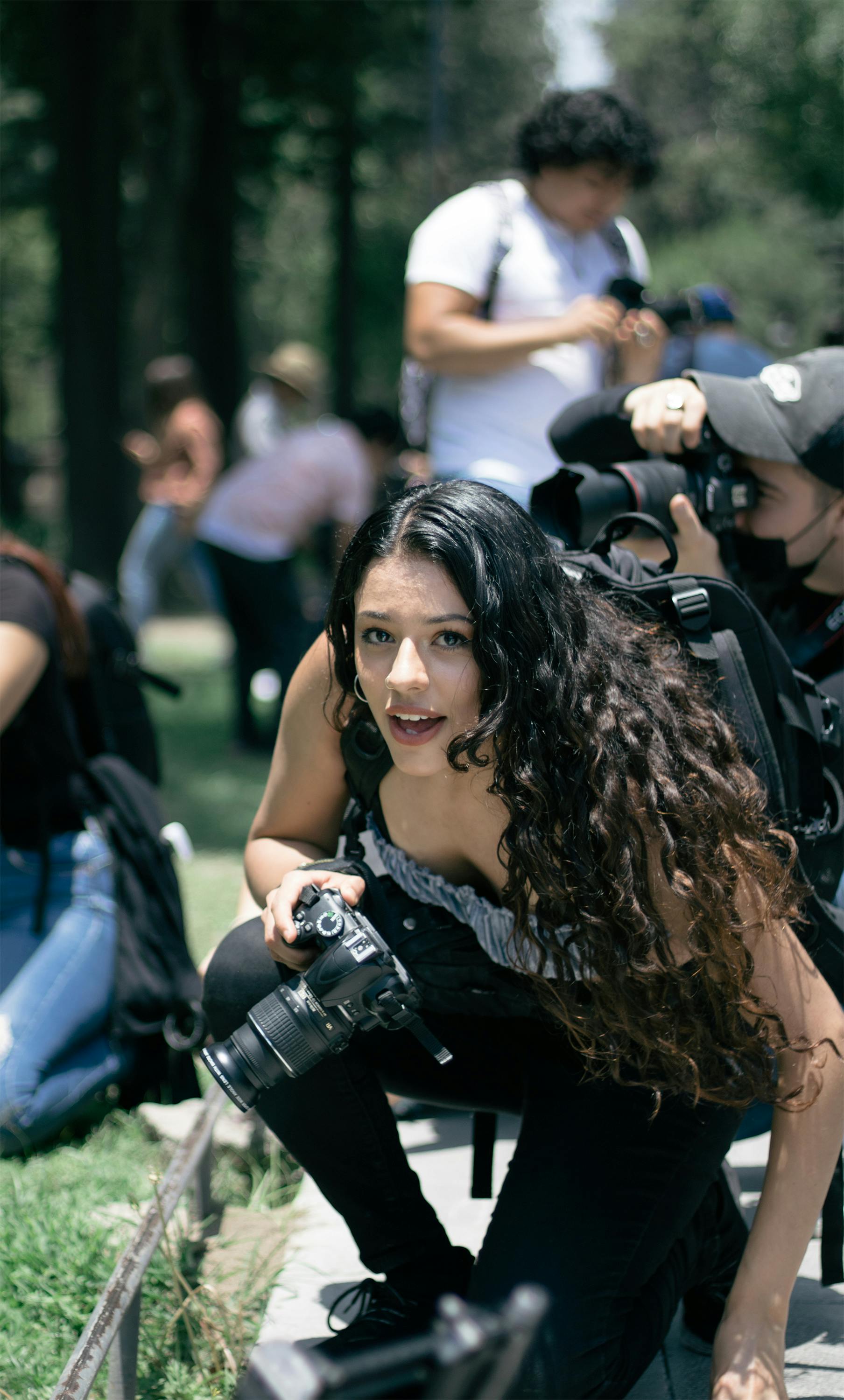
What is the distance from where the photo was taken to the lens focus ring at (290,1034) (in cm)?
180

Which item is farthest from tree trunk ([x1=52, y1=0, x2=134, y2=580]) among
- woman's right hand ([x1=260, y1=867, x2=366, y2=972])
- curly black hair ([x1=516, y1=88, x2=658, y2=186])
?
woman's right hand ([x1=260, y1=867, x2=366, y2=972])

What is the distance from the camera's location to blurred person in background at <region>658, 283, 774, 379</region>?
12.3 feet

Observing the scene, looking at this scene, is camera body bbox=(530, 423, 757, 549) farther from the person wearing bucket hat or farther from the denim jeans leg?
the denim jeans leg

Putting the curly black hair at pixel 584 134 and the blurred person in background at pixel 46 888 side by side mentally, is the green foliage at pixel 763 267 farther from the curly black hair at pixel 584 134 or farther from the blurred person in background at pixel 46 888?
the blurred person in background at pixel 46 888

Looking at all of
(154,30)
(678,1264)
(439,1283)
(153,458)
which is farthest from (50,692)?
(154,30)

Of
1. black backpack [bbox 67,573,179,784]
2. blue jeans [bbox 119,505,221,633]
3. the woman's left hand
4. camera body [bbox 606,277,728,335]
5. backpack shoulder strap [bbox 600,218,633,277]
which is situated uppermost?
backpack shoulder strap [bbox 600,218,633,277]

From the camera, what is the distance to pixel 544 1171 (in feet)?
6.36

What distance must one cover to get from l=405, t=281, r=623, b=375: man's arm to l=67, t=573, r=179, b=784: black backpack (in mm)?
913

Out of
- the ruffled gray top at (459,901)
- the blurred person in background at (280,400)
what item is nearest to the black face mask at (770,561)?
the ruffled gray top at (459,901)

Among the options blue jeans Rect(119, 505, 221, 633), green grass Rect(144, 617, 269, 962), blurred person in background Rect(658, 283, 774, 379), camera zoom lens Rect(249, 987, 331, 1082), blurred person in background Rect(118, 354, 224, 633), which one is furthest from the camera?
blue jeans Rect(119, 505, 221, 633)

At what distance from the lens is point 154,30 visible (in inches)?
438

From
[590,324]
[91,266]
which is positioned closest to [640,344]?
[590,324]

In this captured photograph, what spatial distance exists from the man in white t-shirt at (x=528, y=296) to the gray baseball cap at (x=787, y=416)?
94cm

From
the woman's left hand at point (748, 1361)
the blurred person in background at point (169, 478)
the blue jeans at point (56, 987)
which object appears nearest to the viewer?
the woman's left hand at point (748, 1361)
